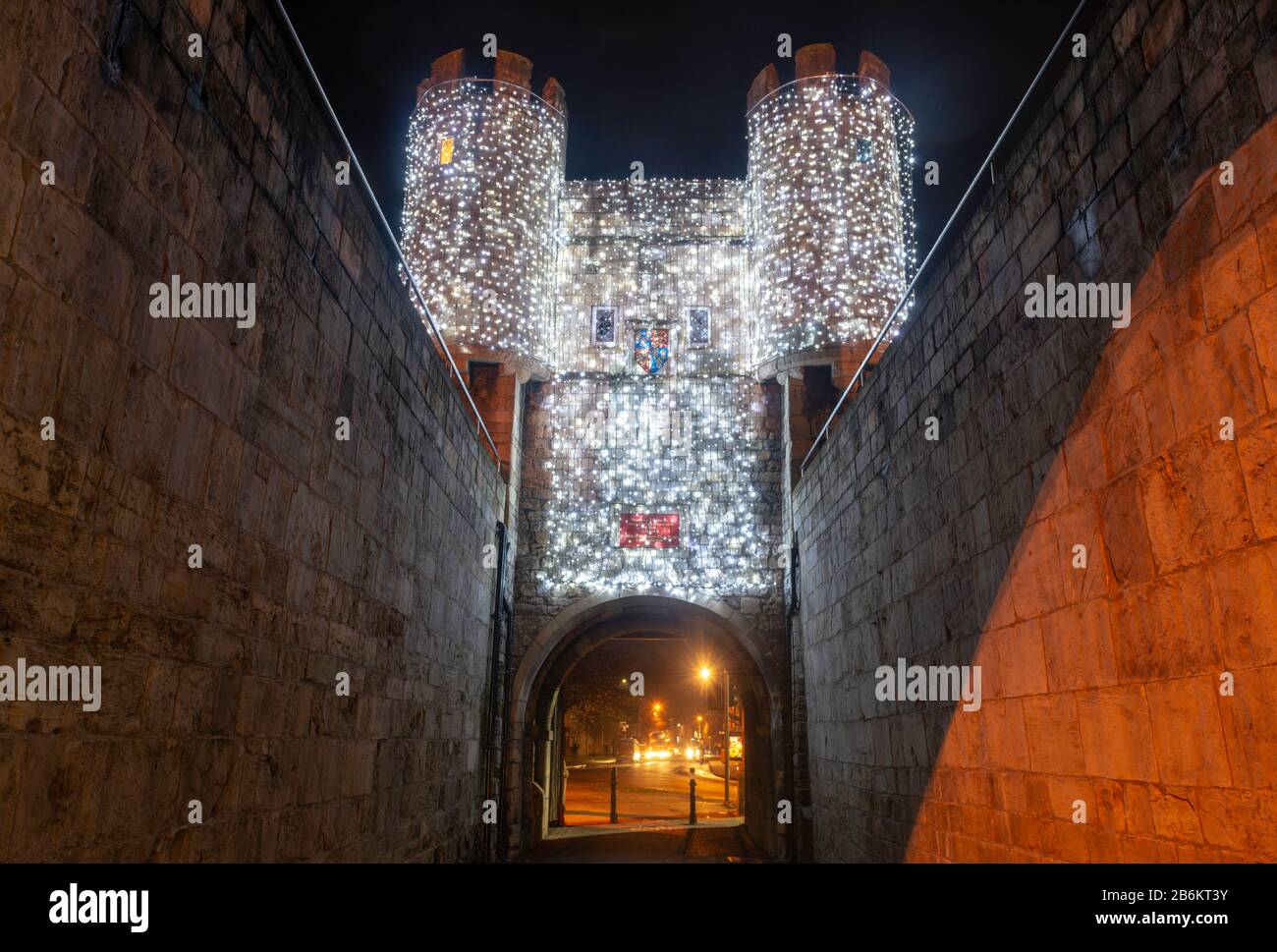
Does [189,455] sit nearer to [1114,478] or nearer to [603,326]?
[1114,478]

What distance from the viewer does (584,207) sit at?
45.8ft

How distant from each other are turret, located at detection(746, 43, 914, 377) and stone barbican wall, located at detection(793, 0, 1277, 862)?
6.44m

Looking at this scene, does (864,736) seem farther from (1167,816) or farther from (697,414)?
(697,414)

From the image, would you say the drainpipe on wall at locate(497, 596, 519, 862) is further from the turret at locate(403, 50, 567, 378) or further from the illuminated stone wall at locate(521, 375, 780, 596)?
the turret at locate(403, 50, 567, 378)

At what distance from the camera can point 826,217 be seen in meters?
12.3

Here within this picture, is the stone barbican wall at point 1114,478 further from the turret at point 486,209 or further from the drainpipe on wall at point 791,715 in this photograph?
the turret at point 486,209

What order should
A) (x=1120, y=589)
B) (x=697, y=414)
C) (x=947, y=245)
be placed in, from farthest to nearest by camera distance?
(x=697, y=414) → (x=947, y=245) → (x=1120, y=589)

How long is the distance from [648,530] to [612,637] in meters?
2.35

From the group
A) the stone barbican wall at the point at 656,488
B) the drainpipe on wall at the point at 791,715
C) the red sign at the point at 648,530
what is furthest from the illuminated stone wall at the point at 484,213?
the drainpipe on wall at the point at 791,715

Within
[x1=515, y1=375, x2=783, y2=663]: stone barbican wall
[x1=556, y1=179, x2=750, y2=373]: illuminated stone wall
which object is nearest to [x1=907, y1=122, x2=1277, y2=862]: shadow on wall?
[x1=515, y1=375, x2=783, y2=663]: stone barbican wall

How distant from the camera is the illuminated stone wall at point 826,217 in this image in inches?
477

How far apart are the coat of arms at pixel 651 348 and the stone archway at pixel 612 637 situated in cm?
367
